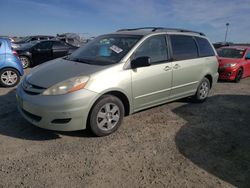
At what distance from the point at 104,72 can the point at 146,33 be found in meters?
1.37

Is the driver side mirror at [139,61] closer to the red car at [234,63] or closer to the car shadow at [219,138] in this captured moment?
the car shadow at [219,138]

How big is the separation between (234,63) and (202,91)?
4.04 m

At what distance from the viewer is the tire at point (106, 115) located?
357 cm

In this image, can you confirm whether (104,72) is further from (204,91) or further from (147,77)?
(204,91)

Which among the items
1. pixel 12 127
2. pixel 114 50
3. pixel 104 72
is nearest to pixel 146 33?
pixel 114 50

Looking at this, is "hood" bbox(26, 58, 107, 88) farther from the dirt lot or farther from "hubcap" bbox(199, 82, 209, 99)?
"hubcap" bbox(199, 82, 209, 99)

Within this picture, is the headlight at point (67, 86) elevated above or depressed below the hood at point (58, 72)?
below

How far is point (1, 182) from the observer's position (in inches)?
104

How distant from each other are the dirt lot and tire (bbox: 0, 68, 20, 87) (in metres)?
2.33

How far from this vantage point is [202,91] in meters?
5.79

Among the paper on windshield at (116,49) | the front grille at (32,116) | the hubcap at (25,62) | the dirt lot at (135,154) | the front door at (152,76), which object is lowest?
the dirt lot at (135,154)

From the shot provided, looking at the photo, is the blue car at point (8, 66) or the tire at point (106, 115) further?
the blue car at point (8, 66)

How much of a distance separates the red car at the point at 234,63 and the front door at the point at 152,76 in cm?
522

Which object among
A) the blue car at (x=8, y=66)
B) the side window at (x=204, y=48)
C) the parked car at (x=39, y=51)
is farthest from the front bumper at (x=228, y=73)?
the blue car at (x=8, y=66)
